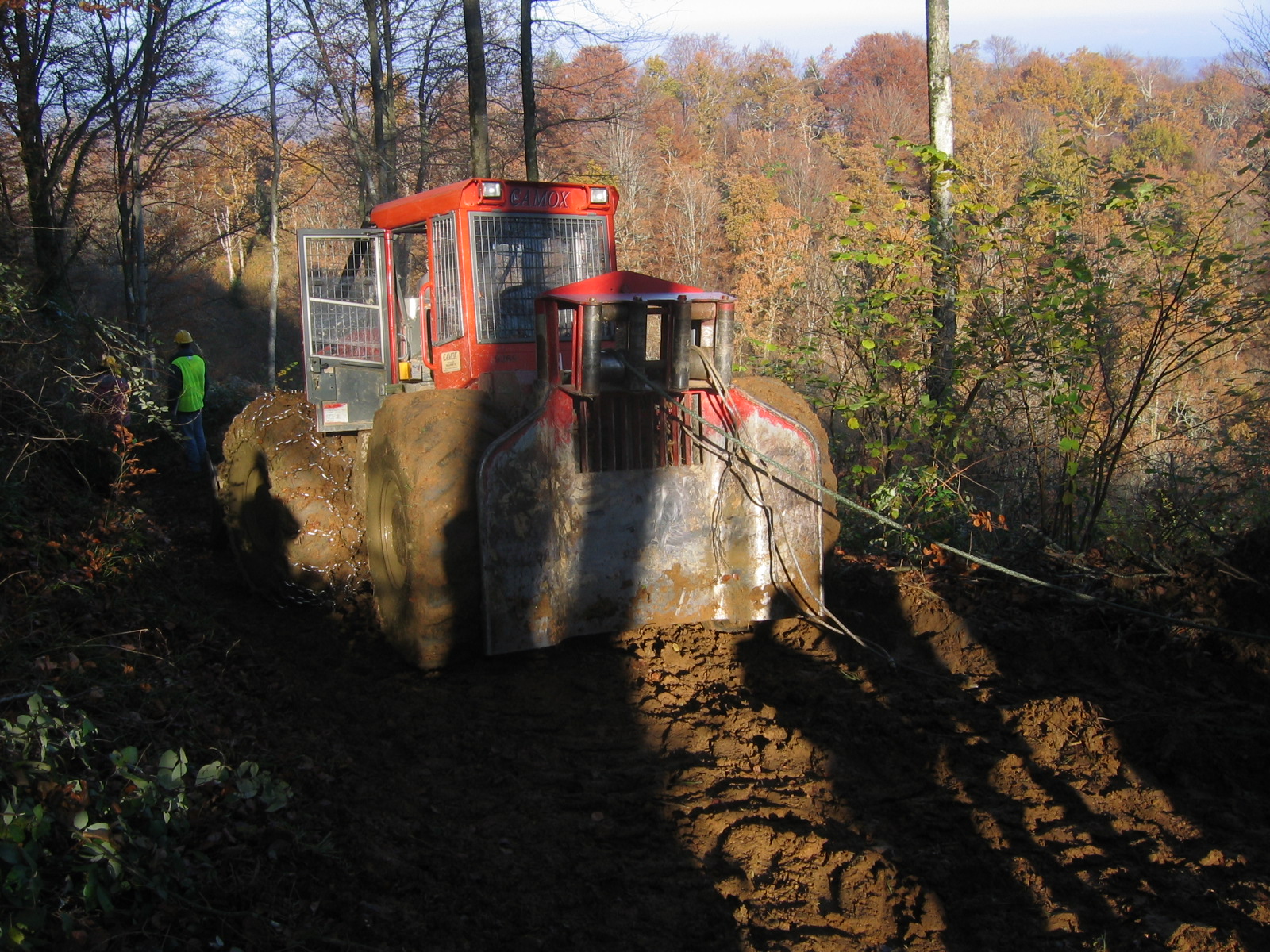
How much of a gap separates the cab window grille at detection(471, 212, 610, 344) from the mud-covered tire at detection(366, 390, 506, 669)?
28.9 inches

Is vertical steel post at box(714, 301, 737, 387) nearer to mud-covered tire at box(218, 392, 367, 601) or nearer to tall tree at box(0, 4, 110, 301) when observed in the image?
mud-covered tire at box(218, 392, 367, 601)

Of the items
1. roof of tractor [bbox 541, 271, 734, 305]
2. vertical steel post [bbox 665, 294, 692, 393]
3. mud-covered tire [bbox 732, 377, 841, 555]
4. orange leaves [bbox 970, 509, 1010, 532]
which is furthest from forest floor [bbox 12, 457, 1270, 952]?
roof of tractor [bbox 541, 271, 734, 305]

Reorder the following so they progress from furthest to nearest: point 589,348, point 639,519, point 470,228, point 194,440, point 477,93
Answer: point 477,93 < point 194,440 < point 470,228 < point 639,519 < point 589,348

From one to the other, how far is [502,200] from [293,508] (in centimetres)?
252

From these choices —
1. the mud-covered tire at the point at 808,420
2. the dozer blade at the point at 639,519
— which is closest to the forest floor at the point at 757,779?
the dozer blade at the point at 639,519

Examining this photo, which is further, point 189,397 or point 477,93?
point 477,93

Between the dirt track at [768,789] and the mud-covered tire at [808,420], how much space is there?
23.2 inches

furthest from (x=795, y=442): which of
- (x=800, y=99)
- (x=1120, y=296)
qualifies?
(x=800, y=99)

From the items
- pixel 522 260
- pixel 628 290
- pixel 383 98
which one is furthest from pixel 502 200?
pixel 383 98

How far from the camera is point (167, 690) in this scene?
13.6 feet

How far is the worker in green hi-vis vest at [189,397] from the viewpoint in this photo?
11273 millimetres

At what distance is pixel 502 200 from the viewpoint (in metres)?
5.91

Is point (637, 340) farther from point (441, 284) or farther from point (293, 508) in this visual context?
point (293, 508)

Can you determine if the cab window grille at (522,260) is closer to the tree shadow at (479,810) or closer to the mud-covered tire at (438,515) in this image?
the mud-covered tire at (438,515)
